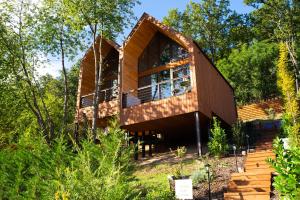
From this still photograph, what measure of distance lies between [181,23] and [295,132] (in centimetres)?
2794

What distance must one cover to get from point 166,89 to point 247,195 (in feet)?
32.7

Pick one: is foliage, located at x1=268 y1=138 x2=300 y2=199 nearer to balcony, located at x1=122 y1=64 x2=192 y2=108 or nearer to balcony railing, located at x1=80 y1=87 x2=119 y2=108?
balcony, located at x1=122 y1=64 x2=192 y2=108

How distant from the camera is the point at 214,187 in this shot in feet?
33.8

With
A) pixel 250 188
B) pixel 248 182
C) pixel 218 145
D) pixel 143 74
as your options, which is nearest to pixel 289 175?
pixel 250 188

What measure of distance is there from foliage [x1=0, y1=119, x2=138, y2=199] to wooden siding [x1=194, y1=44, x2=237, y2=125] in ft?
26.8

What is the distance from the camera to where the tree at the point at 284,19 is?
30109mm

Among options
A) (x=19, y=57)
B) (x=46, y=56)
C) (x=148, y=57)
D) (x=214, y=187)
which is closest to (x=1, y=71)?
(x=19, y=57)

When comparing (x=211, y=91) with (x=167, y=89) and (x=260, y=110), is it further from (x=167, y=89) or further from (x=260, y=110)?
(x=260, y=110)

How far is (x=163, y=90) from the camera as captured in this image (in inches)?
738

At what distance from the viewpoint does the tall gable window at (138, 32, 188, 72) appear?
19719mm

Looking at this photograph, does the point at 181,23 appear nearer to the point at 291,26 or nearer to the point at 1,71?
the point at 291,26

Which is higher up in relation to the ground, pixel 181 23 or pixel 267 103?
pixel 181 23

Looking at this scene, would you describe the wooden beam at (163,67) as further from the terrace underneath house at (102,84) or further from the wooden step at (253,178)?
the wooden step at (253,178)

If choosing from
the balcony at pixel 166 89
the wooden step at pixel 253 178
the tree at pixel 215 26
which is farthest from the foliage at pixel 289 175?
the tree at pixel 215 26
